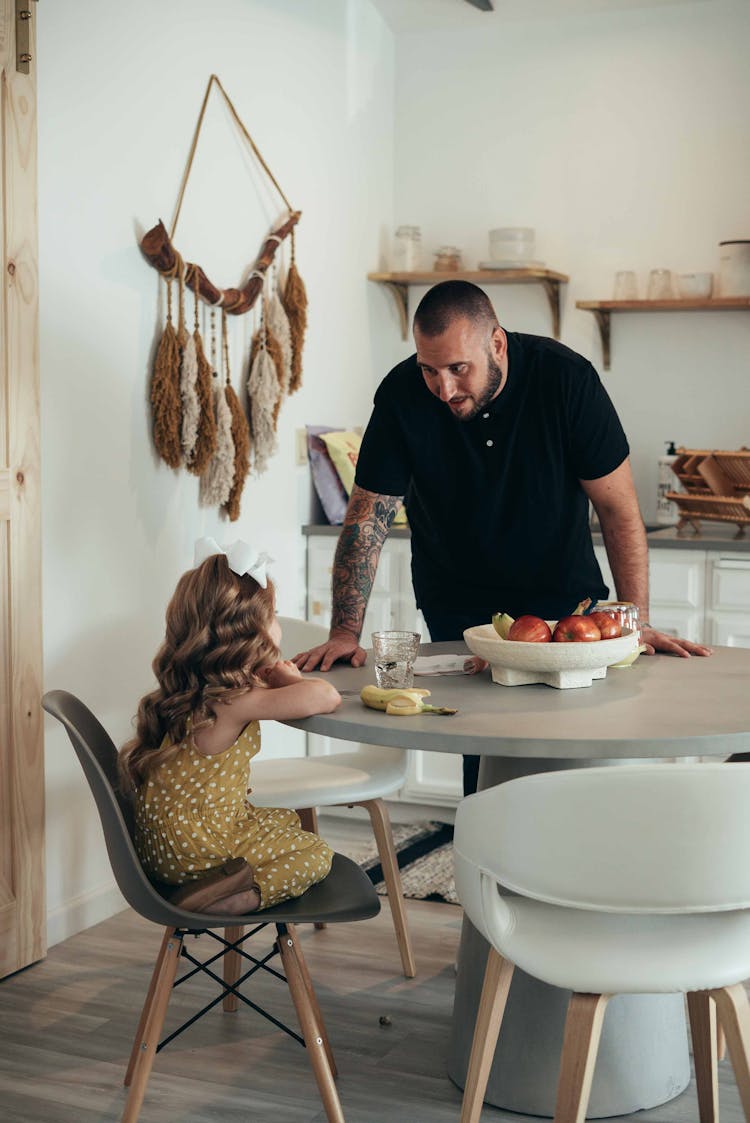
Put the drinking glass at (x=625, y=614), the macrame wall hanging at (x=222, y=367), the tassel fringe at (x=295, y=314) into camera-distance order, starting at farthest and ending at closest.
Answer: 1. the tassel fringe at (x=295, y=314)
2. the macrame wall hanging at (x=222, y=367)
3. the drinking glass at (x=625, y=614)

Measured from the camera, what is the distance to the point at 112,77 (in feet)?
9.52

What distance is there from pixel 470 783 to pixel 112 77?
1.79m

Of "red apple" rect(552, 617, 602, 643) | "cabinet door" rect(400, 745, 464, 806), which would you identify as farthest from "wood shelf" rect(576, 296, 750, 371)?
"red apple" rect(552, 617, 602, 643)

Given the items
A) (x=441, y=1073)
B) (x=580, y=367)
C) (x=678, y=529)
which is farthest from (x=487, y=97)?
(x=441, y=1073)

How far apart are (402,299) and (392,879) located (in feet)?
7.98

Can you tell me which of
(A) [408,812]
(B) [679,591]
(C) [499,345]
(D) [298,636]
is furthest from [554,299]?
(D) [298,636]

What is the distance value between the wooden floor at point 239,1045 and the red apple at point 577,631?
82cm

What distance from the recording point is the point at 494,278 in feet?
13.6

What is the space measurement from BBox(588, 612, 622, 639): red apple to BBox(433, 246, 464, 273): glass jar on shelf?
2480 millimetres

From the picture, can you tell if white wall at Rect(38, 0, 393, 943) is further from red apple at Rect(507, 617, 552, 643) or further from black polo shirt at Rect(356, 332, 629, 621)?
red apple at Rect(507, 617, 552, 643)

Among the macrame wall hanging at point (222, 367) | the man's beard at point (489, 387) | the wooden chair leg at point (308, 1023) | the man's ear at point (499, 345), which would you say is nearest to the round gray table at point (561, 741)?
the wooden chair leg at point (308, 1023)

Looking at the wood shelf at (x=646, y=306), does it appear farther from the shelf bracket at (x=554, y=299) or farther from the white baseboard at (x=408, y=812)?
the white baseboard at (x=408, y=812)

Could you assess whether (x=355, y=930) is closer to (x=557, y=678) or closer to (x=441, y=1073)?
(x=441, y=1073)

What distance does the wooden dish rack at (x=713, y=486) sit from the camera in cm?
374
